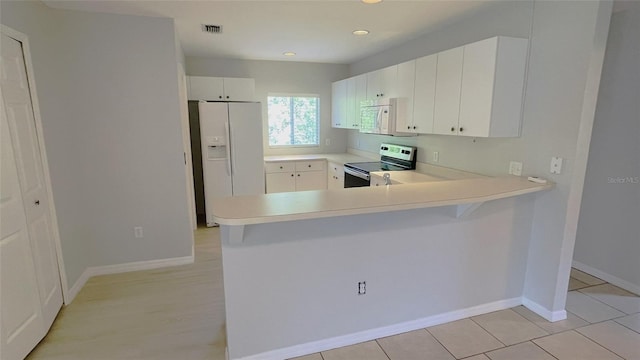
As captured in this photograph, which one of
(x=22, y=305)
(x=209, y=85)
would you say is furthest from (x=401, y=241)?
(x=209, y=85)

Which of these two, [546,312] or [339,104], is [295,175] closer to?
[339,104]

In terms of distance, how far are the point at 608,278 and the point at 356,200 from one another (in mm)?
2779

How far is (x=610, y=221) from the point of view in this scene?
299 centimetres

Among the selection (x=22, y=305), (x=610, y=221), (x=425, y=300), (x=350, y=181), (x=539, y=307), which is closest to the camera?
(x=22, y=305)

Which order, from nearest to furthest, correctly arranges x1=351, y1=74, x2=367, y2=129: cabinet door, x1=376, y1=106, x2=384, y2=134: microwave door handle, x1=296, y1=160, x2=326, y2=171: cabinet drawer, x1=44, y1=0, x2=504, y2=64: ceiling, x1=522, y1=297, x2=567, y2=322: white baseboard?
x1=522, y1=297, x2=567, y2=322: white baseboard < x1=44, y1=0, x2=504, y2=64: ceiling < x1=376, y1=106, x2=384, y2=134: microwave door handle < x1=351, y1=74, x2=367, y2=129: cabinet door < x1=296, y1=160, x2=326, y2=171: cabinet drawer

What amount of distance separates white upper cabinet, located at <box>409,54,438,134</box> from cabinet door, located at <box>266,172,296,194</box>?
2.31m

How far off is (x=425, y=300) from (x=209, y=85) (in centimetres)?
391

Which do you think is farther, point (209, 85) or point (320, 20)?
point (209, 85)

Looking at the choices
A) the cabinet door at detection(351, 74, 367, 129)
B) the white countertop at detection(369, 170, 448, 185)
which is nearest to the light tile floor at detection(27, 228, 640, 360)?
the white countertop at detection(369, 170, 448, 185)

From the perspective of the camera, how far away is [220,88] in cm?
469

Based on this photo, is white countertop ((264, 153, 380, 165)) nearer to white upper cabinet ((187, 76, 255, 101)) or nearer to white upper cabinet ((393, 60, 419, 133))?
white upper cabinet ((187, 76, 255, 101))

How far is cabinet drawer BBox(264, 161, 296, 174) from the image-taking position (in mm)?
4991

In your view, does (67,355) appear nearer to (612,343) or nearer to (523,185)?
(523,185)

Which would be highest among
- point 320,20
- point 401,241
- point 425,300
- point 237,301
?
point 320,20
